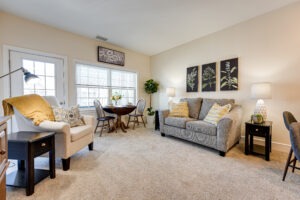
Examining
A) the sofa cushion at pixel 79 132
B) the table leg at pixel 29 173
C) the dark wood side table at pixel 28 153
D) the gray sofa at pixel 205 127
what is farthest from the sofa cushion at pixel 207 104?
the table leg at pixel 29 173

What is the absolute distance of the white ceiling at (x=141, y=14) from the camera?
245 cm

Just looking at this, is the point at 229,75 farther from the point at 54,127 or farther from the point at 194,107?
the point at 54,127

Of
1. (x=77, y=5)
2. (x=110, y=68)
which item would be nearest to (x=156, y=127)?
(x=110, y=68)

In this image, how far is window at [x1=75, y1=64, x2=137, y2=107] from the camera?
392cm

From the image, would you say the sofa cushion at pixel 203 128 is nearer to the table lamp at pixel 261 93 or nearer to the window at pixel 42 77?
the table lamp at pixel 261 93

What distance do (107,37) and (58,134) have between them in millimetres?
2872

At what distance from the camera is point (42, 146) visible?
164 centimetres

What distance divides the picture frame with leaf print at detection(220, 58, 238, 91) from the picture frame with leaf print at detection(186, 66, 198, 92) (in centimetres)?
67

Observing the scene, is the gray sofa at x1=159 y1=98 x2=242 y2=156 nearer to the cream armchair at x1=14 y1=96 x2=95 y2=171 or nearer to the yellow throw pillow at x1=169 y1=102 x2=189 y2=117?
the yellow throw pillow at x1=169 y1=102 x2=189 y2=117

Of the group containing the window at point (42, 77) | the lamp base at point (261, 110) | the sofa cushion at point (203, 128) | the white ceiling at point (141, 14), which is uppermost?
the white ceiling at point (141, 14)

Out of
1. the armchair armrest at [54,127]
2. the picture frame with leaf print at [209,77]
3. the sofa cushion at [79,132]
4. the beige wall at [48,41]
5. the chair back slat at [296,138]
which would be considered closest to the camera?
the chair back slat at [296,138]

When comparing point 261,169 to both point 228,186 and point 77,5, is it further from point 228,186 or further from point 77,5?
point 77,5

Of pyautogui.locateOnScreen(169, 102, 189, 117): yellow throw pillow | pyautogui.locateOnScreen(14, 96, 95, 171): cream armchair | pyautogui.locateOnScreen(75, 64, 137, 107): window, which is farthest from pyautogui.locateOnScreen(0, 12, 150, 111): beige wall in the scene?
pyautogui.locateOnScreen(169, 102, 189, 117): yellow throw pillow

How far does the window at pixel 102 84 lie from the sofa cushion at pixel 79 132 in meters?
1.67
